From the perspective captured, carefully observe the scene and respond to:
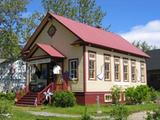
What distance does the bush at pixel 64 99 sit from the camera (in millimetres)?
27047

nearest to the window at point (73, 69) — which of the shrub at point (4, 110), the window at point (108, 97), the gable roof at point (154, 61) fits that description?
the window at point (108, 97)

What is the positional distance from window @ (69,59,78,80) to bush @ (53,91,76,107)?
2.32 metres

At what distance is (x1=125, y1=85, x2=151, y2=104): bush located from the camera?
32.4 m

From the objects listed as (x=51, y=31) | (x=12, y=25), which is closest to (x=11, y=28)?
(x=12, y=25)

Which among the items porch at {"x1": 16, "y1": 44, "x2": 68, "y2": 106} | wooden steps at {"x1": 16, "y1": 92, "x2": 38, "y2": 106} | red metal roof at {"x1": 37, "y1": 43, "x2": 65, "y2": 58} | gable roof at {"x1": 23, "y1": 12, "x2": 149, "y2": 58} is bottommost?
wooden steps at {"x1": 16, "y1": 92, "x2": 38, "y2": 106}

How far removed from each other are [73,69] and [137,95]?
21.0ft

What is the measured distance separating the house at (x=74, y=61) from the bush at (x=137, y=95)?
3.23ft

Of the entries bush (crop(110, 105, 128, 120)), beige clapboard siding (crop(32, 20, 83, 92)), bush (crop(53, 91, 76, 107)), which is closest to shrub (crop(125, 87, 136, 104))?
beige clapboard siding (crop(32, 20, 83, 92))

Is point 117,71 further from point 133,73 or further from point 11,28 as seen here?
point 11,28

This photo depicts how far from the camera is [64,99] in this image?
2698 cm

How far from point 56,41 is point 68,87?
Result: 4.22m

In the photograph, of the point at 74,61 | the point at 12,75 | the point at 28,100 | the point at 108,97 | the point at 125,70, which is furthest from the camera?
the point at 12,75

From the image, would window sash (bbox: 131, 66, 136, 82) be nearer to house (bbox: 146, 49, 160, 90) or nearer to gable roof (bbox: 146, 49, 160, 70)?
house (bbox: 146, 49, 160, 90)

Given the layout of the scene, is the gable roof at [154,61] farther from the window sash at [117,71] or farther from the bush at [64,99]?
the bush at [64,99]
